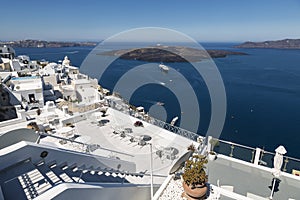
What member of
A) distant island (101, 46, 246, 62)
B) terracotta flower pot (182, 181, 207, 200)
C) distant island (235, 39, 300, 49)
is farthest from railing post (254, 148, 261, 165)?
distant island (235, 39, 300, 49)

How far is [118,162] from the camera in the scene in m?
5.59

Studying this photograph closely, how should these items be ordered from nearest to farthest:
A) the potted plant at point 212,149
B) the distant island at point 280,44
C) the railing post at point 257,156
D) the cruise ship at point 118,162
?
the cruise ship at point 118,162 → the railing post at point 257,156 → the potted plant at point 212,149 → the distant island at point 280,44

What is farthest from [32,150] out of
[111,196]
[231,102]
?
[231,102]

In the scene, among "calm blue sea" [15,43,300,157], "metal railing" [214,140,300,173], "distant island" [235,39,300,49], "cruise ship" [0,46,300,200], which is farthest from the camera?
"distant island" [235,39,300,49]

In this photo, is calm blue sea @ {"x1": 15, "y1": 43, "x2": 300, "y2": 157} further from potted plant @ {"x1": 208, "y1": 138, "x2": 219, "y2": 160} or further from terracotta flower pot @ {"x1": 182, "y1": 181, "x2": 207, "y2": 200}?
terracotta flower pot @ {"x1": 182, "y1": 181, "x2": 207, "y2": 200}

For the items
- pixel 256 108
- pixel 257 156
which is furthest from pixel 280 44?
pixel 257 156

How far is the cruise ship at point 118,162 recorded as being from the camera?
3312 millimetres

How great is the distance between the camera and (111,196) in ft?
13.4

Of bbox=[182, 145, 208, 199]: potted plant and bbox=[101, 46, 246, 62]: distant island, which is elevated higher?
bbox=[101, 46, 246, 62]: distant island

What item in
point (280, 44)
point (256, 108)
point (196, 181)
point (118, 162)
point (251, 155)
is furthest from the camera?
point (280, 44)

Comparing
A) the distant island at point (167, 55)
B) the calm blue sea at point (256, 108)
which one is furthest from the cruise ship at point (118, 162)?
the distant island at point (167, 55)

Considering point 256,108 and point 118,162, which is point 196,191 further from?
point 256,108

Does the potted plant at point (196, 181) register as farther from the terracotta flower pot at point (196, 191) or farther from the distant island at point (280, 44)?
the distant island at point (280, 44)

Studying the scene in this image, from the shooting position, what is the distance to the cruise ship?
10.9ft
